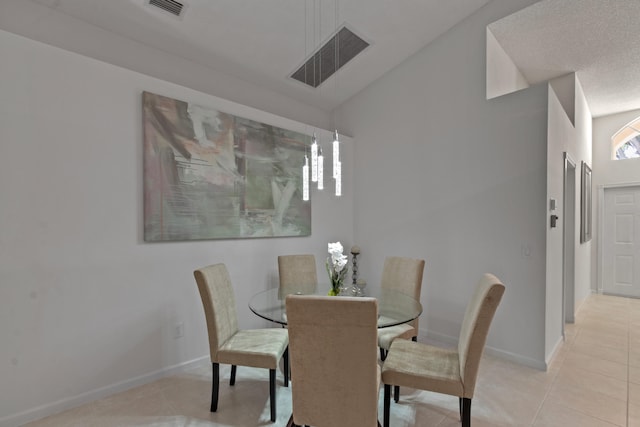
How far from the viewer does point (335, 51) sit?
350 centimetres

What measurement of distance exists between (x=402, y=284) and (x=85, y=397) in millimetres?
2662

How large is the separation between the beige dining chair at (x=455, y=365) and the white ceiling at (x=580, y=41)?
9.34ft

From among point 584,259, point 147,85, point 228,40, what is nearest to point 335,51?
point 228,40

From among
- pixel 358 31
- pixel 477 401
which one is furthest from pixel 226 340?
pixel 358 31

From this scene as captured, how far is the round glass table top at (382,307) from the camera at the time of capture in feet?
6.86

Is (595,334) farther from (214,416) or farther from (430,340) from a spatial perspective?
(214,416)

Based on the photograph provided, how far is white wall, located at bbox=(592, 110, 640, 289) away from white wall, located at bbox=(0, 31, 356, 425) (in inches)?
257

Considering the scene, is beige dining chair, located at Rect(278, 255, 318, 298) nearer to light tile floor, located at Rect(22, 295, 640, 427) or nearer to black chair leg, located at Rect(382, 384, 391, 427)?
light tile floor, located at Rect(22, 295, 640, 427)

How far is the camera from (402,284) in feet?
9.57

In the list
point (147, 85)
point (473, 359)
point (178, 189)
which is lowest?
point (473, 359)

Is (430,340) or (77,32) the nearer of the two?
(77,32)

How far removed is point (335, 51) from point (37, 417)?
408 cm

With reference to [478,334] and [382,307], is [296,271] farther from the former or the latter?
[478,334]

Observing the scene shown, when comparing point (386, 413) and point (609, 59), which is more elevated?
point (609, 59)
